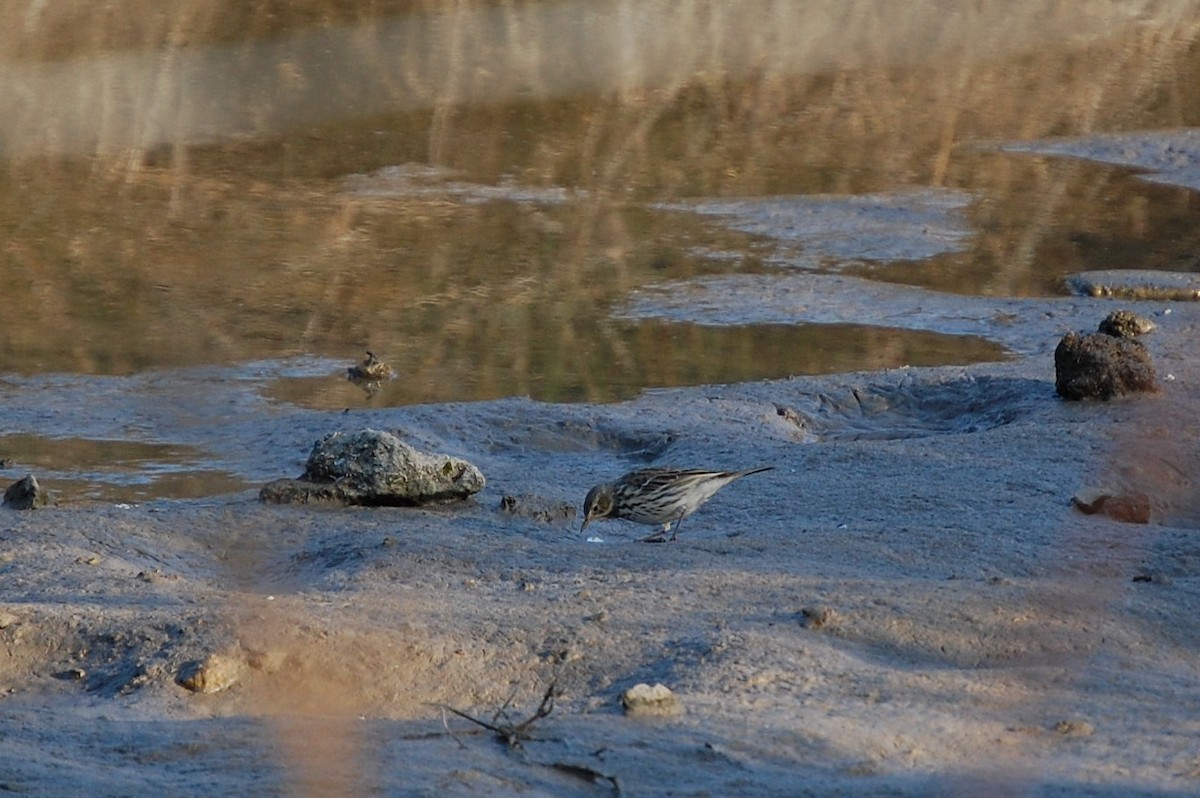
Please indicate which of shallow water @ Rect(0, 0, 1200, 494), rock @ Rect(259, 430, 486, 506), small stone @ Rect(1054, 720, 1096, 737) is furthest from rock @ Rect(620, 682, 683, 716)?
shallow water @ Rect(0, 0, 1200, 494)

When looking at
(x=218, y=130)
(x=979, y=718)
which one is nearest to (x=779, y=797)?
(x=979, y=718)

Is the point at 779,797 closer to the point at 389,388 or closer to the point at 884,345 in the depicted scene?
the point at 389,388

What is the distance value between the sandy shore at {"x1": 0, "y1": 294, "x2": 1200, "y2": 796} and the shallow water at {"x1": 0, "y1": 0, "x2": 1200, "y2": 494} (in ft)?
4.04

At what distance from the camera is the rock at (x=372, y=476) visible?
241 inches

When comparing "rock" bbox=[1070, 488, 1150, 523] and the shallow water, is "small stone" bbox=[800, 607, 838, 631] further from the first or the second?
the shallow water

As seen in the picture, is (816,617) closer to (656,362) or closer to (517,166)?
(656,362)

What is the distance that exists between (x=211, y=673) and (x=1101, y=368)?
167 inches

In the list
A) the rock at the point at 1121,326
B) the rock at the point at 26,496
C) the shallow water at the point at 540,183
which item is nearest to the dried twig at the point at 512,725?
the rock at the point at 26,496

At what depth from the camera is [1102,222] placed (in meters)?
11.9

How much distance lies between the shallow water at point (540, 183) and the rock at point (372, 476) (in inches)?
25.8

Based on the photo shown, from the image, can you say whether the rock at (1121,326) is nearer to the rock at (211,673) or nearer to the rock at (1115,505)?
the rock at (1115,505)

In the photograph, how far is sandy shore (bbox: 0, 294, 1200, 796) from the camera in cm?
379

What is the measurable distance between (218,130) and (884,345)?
6743mm

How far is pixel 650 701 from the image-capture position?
4047 mm
